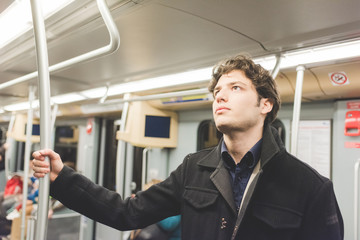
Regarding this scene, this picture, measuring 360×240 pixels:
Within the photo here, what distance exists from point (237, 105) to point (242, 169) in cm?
32

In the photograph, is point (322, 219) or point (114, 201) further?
point (114, 201)

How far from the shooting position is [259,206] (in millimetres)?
1335

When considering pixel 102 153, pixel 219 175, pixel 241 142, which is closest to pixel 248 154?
pixel 241 142

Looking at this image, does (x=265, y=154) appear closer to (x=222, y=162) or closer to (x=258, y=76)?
(x=222, y=162)

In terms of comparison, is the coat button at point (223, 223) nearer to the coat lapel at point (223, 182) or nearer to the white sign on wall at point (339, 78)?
the coat lapel at point (223, 182)

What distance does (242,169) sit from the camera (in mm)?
1514

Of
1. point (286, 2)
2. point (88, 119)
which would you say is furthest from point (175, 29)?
point (88, 119)

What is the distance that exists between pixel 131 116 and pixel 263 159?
2.64m

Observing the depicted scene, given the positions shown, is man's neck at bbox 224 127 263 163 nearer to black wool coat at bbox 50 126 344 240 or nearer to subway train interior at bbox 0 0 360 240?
black wool coat at bbox 50 126 344 240

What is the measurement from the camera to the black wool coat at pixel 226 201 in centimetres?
129

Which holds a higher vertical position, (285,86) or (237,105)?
(285,86)

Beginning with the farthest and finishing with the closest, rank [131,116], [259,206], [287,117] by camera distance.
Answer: [131,116], [287,117], [259,206]

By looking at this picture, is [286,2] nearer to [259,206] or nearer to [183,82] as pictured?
[259,206]

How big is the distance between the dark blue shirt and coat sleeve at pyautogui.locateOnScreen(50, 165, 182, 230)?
0.33m
